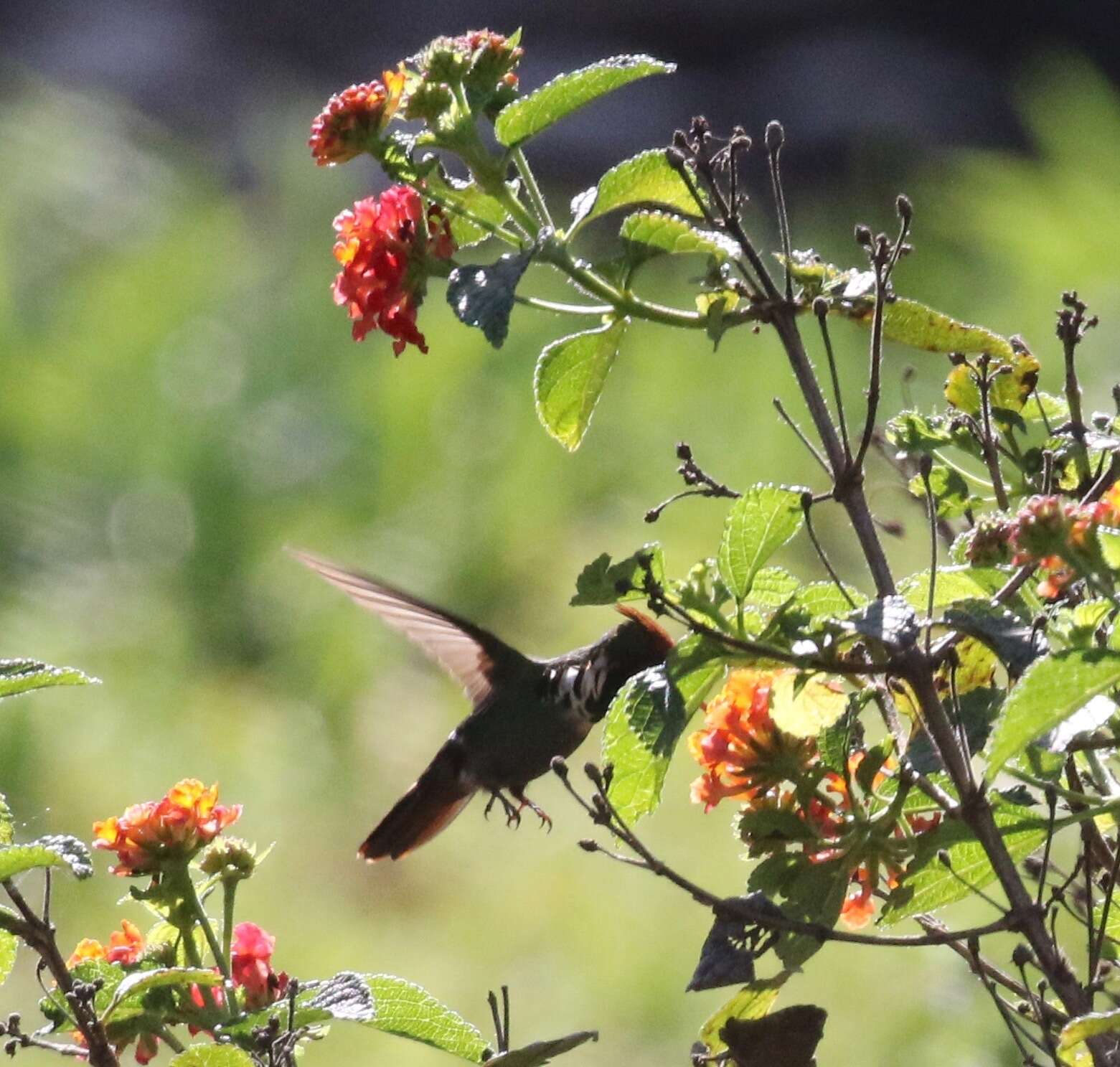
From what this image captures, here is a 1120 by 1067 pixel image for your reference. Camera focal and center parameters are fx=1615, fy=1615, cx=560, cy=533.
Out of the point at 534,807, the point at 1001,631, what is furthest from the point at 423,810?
the point at 1001,631

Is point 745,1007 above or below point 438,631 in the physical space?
below

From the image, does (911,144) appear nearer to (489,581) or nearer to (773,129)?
(489,581)

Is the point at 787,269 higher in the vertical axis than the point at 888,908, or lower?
higher

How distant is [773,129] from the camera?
37.4 inches

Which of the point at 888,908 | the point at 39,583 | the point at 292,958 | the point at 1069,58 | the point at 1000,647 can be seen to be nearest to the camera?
the point at 1000,647

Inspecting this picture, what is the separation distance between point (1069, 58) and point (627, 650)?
5050 mm

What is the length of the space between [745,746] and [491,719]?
2.30ft

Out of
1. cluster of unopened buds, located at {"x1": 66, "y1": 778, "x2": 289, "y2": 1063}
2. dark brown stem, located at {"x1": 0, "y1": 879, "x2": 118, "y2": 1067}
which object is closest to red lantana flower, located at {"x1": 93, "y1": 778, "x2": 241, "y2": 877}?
cluster of unopened buds, located at {"x1": 66, "y1": 778, "x2": 289, "y2": 1063}

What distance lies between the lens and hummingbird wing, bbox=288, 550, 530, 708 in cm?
133

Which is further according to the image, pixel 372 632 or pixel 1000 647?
pixel 372 632

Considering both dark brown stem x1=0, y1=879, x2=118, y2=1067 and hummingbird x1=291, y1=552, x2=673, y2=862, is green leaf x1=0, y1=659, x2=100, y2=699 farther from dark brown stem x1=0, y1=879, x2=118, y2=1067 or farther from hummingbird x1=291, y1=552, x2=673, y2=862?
hummingbird x1=291, y1=552, x2=673, y2=862

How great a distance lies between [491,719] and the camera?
1641 millimetres

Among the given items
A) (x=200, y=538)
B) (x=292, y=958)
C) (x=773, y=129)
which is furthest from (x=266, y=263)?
(x=773, y=129)

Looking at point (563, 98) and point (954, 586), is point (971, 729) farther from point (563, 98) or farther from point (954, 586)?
point (563, 98)
